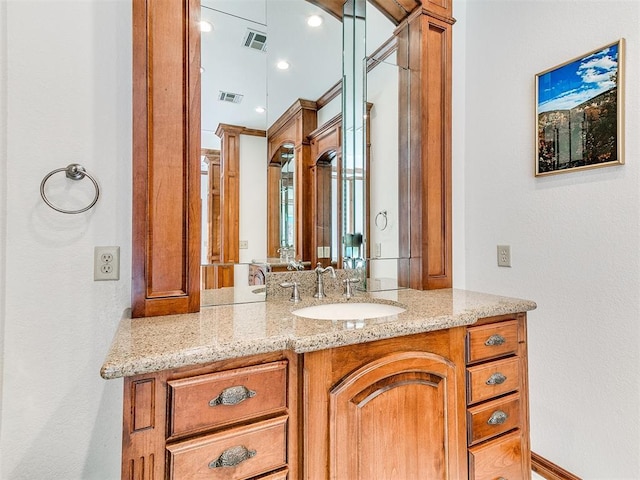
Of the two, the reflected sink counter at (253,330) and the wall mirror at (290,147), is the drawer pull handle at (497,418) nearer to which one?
the reflected sink counter at (253,330)

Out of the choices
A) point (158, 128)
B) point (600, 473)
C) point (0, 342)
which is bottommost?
point (600, 473)

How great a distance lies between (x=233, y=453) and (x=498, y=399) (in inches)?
39.2

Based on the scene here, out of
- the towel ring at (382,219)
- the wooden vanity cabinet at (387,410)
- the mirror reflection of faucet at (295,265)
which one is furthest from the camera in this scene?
the towel ring at (382,219)

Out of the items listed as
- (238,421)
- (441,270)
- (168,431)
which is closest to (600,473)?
(441,270)

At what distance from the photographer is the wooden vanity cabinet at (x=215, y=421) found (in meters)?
0.81

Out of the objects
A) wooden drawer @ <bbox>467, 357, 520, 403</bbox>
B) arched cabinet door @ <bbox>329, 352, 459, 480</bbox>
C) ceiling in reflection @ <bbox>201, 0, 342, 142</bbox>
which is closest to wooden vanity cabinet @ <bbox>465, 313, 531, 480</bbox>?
wooden drawer @ <bbox>467, 357, 520, 403</bbox>

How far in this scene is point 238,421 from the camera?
2.96 ft

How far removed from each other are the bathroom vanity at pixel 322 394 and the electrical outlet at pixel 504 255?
22.5 inches

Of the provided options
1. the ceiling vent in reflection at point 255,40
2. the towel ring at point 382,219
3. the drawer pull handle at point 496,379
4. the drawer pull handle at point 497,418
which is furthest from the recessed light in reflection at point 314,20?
the drawer pull handle at point 497,418

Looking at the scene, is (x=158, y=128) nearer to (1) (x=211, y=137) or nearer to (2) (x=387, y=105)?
(1) (x=211, y=137)

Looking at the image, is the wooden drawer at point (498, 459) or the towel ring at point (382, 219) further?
the towel ring at point (382, 219)

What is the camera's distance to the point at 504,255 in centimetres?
189

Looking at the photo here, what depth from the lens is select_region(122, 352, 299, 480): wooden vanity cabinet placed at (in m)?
0.81

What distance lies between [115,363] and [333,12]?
1717 mm
